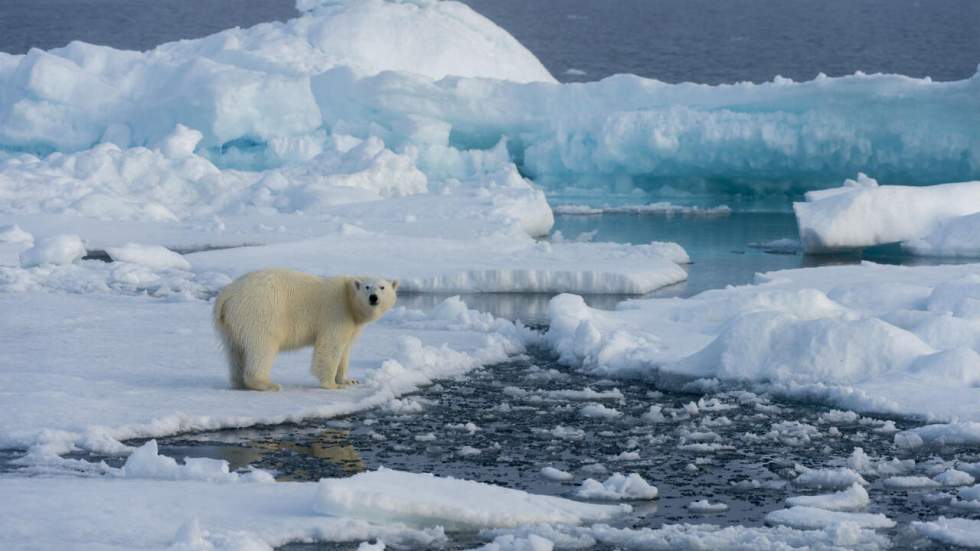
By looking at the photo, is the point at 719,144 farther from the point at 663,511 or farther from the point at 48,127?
the point at 663,511

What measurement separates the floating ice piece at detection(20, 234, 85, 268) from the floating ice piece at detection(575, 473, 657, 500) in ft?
28.1

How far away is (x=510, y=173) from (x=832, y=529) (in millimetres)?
13979

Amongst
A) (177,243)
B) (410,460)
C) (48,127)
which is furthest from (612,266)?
(48,127)

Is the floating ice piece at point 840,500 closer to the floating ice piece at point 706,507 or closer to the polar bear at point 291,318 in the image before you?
the floating ice piece at point 706,507

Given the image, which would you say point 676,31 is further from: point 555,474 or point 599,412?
point 555,474

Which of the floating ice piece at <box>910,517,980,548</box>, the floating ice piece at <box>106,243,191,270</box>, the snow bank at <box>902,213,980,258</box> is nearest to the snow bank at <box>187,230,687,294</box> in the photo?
→ the floating ice piece at <box>106,243,191,270</box>

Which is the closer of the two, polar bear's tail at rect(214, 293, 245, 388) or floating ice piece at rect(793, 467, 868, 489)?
floating ice piece at rect(793, 467, 868, 489)

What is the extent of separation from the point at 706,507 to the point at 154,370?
3.91 meters

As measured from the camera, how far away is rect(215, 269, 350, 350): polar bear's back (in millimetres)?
7410

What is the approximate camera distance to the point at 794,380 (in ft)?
26.3

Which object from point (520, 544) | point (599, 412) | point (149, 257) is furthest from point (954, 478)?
point (149, 257)

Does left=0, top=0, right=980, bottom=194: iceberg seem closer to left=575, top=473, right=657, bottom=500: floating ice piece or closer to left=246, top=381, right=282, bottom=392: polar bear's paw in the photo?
left=246, top=381, right=282, bottom=392: polar bear's paw

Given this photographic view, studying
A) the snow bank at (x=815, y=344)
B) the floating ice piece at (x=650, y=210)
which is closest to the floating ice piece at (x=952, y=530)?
the snow bank at (x=815, y=344)

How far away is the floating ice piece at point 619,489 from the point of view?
19.0ft
